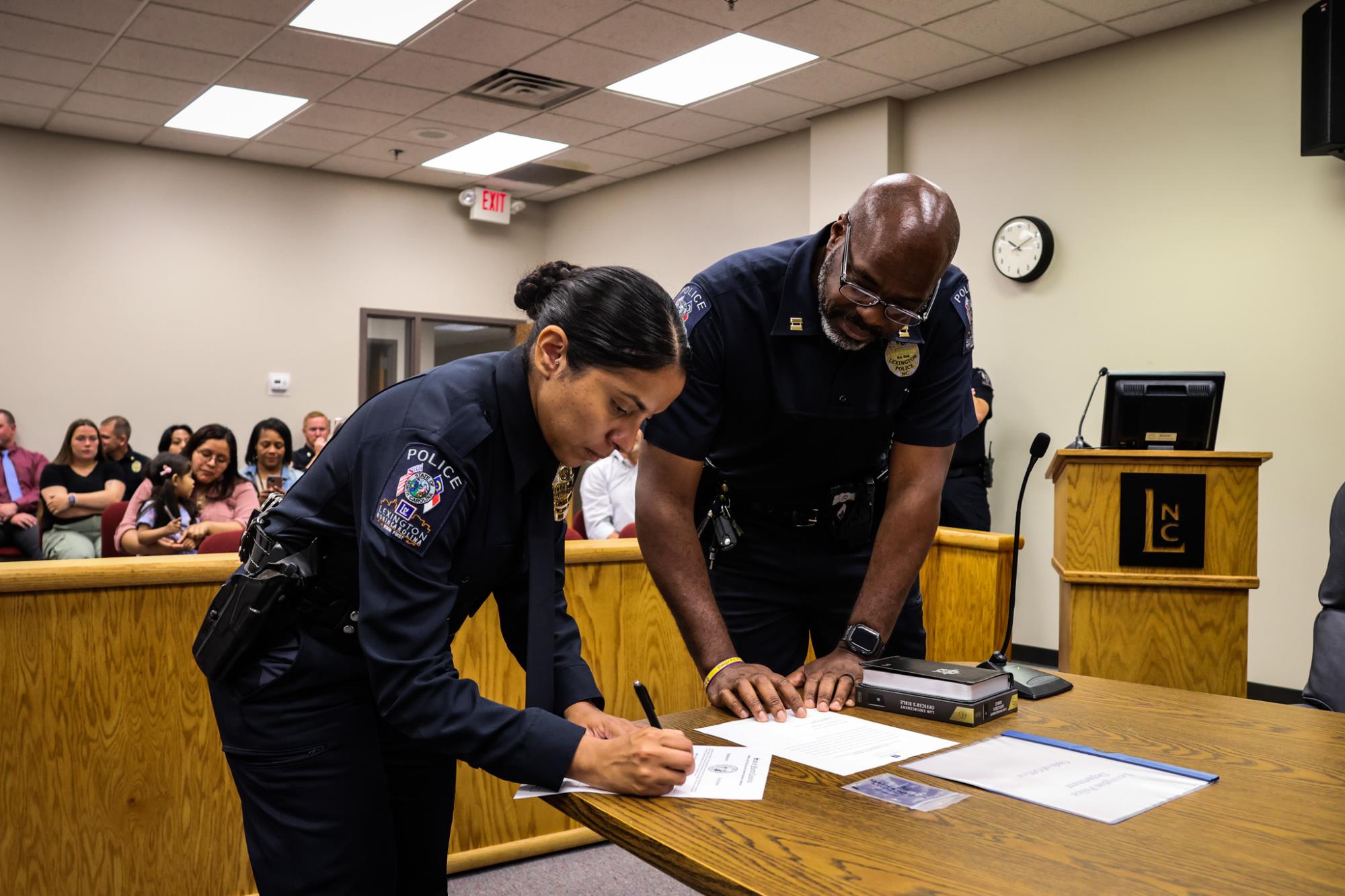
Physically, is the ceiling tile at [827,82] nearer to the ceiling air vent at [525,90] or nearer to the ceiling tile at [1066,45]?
the ceiling tile at [1066,45]

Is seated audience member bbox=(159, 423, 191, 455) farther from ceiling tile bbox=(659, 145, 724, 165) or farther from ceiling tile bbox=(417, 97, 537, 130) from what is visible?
ceiling tile bbox=(659, 145, 724, 165)

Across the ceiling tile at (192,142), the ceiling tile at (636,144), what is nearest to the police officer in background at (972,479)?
the ceiling tile at (636,144)

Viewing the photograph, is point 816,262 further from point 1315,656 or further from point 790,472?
point 1315,656

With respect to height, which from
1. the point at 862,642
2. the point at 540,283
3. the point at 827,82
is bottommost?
the point at 862,642

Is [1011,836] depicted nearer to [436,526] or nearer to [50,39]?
[436,526]

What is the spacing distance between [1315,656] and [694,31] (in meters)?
4.18

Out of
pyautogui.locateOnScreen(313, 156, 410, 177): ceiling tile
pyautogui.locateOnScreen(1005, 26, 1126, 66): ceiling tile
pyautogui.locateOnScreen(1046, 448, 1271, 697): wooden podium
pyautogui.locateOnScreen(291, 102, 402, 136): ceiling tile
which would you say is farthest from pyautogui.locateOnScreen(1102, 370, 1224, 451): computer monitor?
pyautogui.locateOnScreen(313, 156, 410, 177): ceiling tile

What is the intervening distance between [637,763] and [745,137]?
6.42 metres

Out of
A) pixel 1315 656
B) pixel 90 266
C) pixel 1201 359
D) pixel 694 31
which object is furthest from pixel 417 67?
pixel 1315 656

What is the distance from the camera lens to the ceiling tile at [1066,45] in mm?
5039

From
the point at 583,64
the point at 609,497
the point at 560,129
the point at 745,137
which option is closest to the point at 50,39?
the point at 583,64

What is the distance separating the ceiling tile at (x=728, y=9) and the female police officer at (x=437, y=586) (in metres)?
3.85

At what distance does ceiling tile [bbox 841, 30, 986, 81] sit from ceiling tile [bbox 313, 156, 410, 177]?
12.7 ft

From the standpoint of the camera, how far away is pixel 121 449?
674 centimetres
